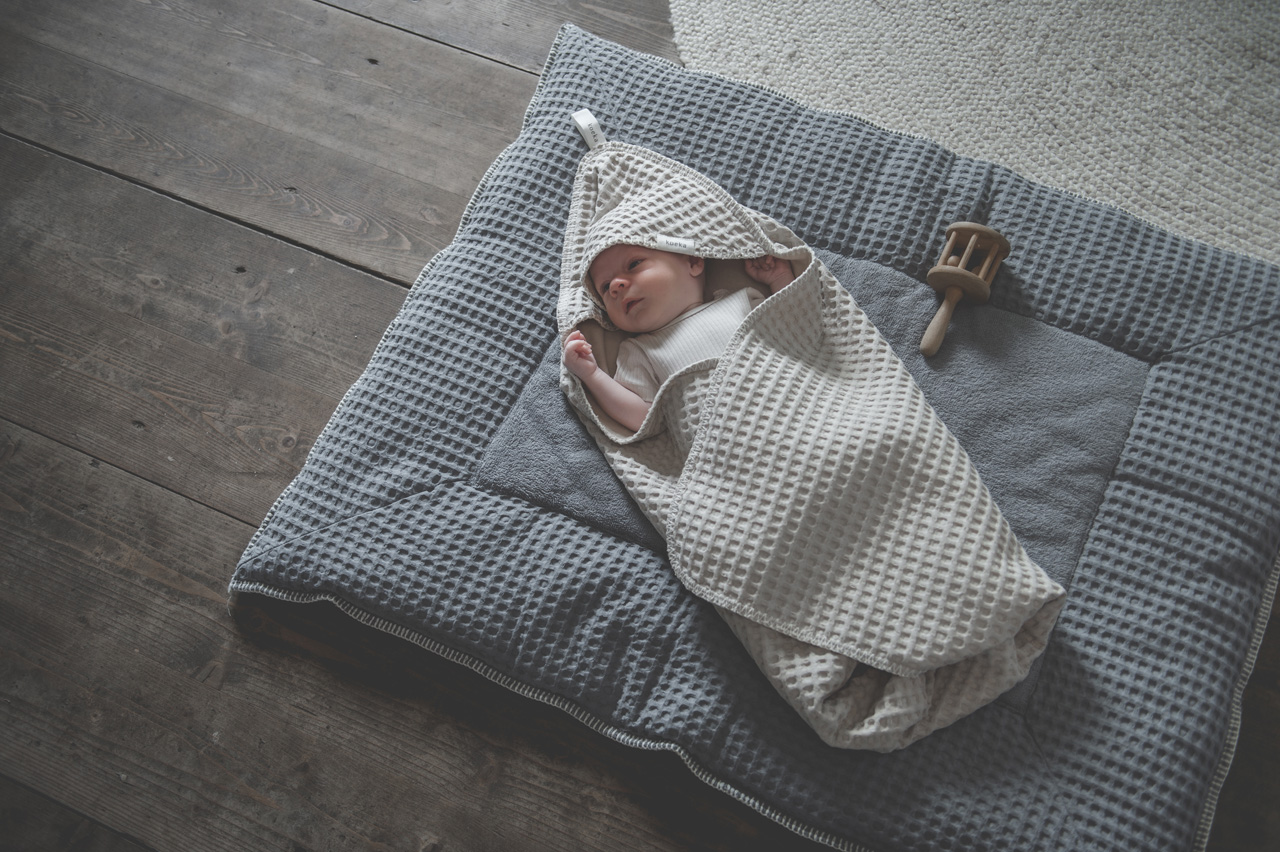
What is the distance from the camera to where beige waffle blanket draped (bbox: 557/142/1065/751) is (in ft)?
2.98

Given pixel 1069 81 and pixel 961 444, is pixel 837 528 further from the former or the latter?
pixel 1069 81

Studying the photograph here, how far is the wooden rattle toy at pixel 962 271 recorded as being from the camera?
3.59ft

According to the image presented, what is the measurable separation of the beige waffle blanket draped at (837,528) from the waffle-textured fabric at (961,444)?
0.20ft

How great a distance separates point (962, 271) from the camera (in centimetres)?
109

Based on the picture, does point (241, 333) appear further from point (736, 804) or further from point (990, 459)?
point (990, 459)

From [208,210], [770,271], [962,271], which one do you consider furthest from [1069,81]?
[208,210]

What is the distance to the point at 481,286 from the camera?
1.17m

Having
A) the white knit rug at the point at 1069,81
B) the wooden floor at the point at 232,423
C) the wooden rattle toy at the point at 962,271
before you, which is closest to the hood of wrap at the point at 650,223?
the wooden rattle toy at the point at 962,271

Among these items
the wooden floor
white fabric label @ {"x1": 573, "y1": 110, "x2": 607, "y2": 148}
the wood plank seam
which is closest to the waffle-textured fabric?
white fabric label @ {"x1": 573, "y1": 110, "x2": 607, "y2": 148}

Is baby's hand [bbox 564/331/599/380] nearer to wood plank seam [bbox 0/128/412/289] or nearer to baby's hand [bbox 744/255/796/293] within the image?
baby's hand [bbox 744/255/796/293]

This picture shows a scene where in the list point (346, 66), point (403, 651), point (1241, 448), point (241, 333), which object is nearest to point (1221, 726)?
point (1241, 448)

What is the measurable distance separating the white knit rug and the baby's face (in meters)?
0.59

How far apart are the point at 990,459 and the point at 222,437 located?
1.10 metres

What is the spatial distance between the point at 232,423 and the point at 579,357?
0.59 m
